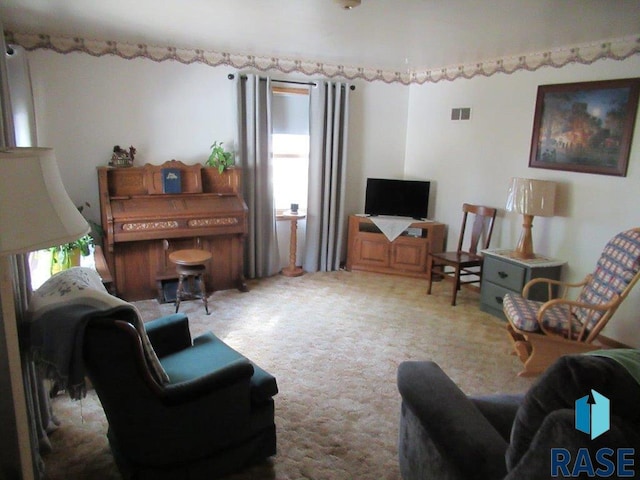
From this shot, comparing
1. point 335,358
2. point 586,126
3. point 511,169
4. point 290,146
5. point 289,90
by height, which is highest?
point 289,90

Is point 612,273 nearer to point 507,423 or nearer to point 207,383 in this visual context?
point 507,423

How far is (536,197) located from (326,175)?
2.20 metres

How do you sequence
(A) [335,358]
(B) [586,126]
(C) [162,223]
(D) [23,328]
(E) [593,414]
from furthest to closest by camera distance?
(C) [162,223]
(B) [586,126]
(A) [335,358]
(D) [23,328]
(E) [593,414]

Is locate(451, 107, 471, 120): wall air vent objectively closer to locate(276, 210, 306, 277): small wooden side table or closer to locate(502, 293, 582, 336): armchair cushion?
locate(276, 210, 306, 277): small wooden side table

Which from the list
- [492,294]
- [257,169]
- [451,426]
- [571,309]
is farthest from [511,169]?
[451,426]

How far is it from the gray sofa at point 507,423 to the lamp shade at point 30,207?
133 centimetres

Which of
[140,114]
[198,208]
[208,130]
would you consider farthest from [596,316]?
[140,114]

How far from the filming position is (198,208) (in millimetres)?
4191

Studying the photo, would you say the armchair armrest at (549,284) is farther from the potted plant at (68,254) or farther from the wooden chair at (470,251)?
the potted plant at (68,254)

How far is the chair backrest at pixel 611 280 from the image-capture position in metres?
2.86

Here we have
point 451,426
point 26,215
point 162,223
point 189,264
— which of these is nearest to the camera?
point 26,215

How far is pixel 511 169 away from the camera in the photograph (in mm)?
4352

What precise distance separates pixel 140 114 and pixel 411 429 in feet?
12.3

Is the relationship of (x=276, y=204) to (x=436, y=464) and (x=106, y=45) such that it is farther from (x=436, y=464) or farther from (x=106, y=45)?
(x=436, y=464)
